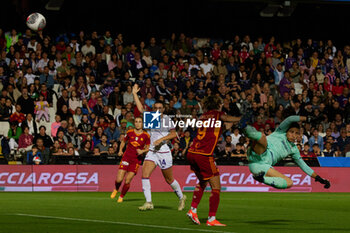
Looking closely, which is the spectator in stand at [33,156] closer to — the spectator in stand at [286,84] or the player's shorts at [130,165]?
the player's shorts at [130,165]

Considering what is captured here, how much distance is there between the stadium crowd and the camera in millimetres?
25297

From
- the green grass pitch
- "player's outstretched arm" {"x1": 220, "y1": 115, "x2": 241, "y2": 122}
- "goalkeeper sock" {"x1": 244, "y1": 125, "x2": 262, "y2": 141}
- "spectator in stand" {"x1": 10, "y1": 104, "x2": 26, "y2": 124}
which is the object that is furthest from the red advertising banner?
"player's outstretched arm" {"x1": 220, "y1": 115, "x2": 241, "y2": 122}

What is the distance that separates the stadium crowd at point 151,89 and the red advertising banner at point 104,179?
1.58ft

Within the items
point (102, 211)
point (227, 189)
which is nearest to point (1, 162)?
point (227, 189)

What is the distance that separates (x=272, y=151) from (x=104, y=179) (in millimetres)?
13199

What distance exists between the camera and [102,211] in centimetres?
1464

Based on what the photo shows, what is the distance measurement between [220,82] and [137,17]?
7432 millimetres

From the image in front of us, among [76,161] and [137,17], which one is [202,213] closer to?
[76,161]

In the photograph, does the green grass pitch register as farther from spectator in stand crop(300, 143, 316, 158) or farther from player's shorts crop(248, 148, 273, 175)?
spectator in stand crop(300, 143, 316, 158)

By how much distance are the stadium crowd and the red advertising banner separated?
481 millimetres

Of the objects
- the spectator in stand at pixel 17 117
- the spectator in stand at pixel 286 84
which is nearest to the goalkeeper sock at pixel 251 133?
the spectator in stand at pixel 17 117

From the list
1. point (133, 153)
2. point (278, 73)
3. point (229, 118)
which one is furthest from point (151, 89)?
point (229, 118)

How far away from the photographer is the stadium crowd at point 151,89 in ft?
83.0

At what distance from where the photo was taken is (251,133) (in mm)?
11578
